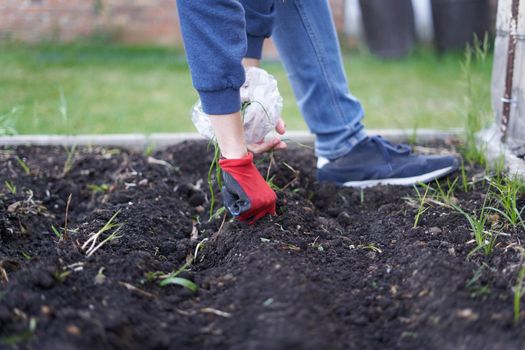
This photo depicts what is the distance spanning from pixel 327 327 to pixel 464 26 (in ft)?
15.6

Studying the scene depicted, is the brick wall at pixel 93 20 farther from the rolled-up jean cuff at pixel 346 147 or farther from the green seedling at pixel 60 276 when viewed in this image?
the green seedling at pixel 60 276

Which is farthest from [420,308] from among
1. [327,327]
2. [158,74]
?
[158,74]

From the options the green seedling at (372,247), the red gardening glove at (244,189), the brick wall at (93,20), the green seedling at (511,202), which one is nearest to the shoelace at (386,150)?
the green seedling at (511,202)

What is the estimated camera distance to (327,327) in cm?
133

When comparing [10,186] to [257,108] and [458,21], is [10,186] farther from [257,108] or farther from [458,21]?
[458,21]

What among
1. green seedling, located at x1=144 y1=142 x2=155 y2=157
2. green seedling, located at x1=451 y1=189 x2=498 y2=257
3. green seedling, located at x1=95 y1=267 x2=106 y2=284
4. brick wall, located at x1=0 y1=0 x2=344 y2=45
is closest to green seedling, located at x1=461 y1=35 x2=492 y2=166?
green seedling, located at x1=451 y1=189 x2=498 y2=257

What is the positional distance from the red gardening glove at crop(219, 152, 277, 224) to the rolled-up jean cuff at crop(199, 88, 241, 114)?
0.15m

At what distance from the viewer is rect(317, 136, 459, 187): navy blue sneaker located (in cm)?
230

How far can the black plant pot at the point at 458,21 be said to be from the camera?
549 centimetres

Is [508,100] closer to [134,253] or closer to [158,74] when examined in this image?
[134,253]

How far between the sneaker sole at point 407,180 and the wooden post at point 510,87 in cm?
21

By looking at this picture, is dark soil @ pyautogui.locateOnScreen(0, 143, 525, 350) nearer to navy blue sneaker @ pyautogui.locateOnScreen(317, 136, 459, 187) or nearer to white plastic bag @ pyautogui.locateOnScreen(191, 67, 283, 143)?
navy blue sneaker @ pyautogui.locateOnScreen(317, 136, 459, 187)

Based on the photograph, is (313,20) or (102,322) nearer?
(102,322)

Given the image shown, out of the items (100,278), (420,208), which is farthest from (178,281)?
(420,208)
